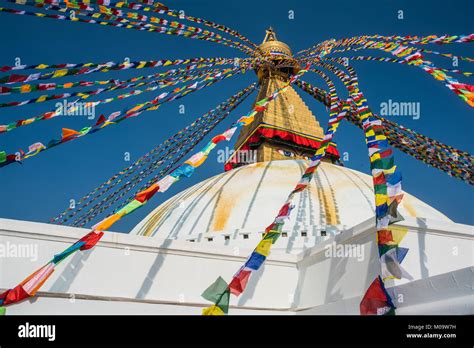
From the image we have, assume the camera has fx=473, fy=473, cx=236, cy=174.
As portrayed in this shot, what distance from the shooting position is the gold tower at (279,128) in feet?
47.6

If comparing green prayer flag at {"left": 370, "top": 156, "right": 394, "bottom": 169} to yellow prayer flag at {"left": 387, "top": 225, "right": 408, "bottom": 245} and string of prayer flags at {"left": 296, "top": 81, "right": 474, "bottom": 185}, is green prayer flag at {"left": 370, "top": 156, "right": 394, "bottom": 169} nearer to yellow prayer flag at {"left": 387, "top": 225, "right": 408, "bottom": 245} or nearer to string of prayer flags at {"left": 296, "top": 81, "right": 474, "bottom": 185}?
yellow prayer flag at {"left": 387, "top": 225, "right": 408, "bottom": 245}

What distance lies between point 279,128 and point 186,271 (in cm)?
864

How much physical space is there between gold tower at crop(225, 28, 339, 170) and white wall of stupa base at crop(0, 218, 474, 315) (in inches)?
297

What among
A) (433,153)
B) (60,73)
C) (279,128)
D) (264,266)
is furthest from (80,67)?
(279,128)

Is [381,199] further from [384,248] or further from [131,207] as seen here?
[131,207]

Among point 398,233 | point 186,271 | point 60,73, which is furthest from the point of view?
point 186,271

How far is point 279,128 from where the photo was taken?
14.7 metres

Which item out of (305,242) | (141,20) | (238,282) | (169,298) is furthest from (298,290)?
(141,20)

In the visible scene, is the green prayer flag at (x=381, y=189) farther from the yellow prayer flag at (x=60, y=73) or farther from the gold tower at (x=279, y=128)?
the gold tower at (x=279, y=128)

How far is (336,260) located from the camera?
684cm

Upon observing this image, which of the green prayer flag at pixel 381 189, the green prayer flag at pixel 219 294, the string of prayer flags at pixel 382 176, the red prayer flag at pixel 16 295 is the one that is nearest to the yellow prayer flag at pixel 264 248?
the green prayer flag at pixel 219 294

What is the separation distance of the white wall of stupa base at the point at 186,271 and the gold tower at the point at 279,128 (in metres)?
7.53

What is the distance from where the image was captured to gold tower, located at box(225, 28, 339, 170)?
572 inches

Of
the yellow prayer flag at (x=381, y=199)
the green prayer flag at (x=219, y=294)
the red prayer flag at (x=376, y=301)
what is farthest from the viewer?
the yellow prayer flag at (x=381, y=199)
